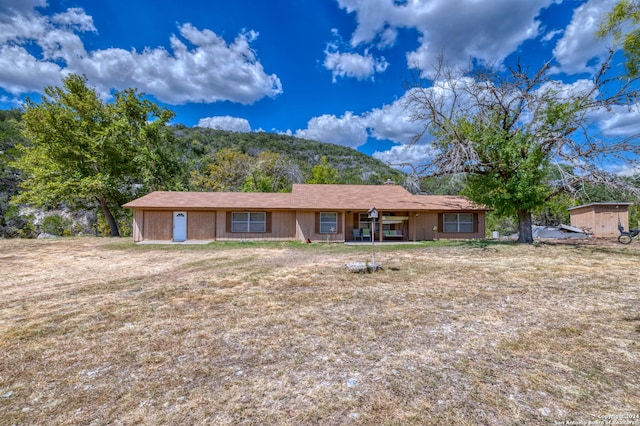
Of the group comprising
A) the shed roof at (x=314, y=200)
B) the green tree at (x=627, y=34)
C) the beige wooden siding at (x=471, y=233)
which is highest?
the green tree at (x=627, y=34)

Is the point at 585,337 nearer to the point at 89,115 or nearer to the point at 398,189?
the point at 398,189

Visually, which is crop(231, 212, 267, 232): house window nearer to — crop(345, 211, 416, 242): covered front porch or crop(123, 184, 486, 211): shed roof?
crop(123, 184, 486, 211): shed roof

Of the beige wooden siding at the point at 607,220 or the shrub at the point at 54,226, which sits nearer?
the beige wooden siding at the point at 607,220

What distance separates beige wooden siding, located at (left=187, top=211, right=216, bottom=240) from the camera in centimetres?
1688

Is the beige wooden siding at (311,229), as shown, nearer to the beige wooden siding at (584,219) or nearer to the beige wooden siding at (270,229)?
the beige wooden siding at (270,229)

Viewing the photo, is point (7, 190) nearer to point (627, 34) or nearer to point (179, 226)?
point (179, 226)

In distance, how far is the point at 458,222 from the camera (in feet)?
60.3

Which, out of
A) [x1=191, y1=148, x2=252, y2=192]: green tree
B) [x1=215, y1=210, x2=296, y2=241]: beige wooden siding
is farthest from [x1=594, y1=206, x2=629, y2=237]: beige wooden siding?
[x1=191, y1=148, x2=252, y2=192]: green tree

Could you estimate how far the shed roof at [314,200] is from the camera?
54.5 feet

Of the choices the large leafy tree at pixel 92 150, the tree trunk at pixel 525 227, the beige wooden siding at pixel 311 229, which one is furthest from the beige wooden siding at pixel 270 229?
the tree trunk at pixel 525 227

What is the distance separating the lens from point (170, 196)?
17.8 meters

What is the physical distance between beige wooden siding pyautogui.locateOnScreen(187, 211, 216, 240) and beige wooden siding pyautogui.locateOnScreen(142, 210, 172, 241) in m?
1.04

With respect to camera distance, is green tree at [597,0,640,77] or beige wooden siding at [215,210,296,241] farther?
beige wooden siding at [215,210,296,241]

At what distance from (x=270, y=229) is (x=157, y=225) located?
6226mm
